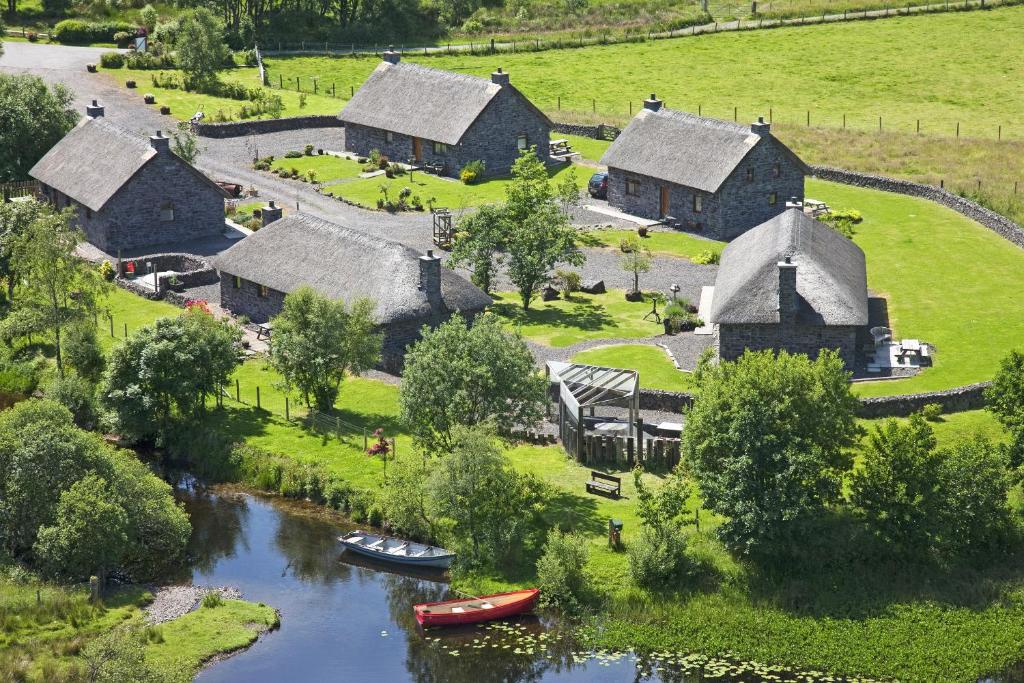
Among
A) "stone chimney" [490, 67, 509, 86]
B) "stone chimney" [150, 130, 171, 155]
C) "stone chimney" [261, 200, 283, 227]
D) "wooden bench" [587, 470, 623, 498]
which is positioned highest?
"stone chimney" [490, 67, 509, 86]

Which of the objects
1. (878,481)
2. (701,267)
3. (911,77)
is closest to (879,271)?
(701,267)

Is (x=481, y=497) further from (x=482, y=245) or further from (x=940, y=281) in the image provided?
(x=940, y=281)

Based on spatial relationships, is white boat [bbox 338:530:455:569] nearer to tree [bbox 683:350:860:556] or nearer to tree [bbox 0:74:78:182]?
tree [bbox 683:350:860:556]

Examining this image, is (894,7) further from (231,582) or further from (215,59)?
(231,582)

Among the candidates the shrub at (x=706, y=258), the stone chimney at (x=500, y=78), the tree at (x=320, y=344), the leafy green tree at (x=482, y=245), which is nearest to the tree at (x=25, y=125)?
the stone chimney at (x=500, y=78)

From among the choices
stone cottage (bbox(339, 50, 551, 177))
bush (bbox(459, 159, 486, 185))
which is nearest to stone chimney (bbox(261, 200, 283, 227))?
bush (bbox(459, 159, 486, 185))

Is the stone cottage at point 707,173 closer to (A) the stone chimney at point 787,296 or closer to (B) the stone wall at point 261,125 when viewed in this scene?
(A) the stone chimney at point 787,296
